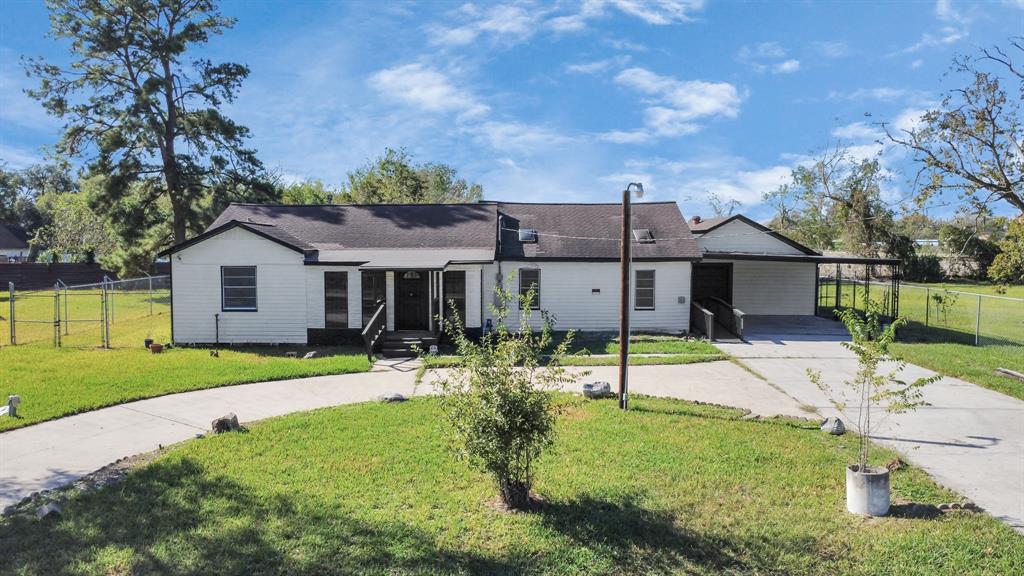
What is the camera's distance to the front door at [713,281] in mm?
22734

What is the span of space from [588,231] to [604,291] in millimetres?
2444

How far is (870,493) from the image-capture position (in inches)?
237

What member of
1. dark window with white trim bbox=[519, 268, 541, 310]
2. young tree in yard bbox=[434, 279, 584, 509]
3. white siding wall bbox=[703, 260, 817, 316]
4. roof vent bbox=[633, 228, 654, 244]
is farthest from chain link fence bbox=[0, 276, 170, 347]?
white siding wall bbox=[703, 260, 817, 316]

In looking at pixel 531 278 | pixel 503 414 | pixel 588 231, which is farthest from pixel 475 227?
pixel 503 414

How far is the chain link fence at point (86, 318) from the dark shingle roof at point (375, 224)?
4.26m

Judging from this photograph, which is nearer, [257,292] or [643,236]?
→ [257,292]

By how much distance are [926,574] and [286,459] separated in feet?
22.1

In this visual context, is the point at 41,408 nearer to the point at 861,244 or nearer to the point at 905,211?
the point at 905,211

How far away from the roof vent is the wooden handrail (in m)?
8.47

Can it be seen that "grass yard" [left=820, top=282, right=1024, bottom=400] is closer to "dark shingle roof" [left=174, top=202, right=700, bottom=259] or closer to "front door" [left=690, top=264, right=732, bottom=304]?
"front door" [left=690, top=264, right=732, bottom=304]

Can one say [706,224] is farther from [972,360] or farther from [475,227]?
[972,360]

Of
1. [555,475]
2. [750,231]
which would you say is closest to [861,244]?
[750,231]

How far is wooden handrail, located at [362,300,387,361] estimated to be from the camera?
15.0 meters

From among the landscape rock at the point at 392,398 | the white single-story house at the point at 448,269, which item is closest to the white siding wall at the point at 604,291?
the white single-story house at the point at 448,269
